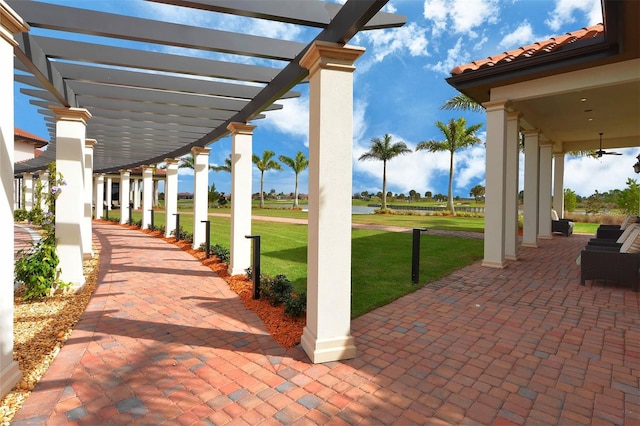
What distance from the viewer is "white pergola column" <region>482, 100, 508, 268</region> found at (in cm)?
807

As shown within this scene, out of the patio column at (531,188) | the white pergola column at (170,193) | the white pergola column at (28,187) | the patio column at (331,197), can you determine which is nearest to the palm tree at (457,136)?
the patio column at (531,188)

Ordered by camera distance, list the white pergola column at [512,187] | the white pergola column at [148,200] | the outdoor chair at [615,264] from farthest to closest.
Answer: the white pergola column at [148,200]
the white pergola column at [512,187]
the outdoor chair at [615,264]

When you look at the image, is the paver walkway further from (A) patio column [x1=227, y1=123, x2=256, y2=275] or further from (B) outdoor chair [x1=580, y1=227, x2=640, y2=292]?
(A) patio column [x1=227, y1=123, x2=256, y2=275]

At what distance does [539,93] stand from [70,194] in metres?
10.3

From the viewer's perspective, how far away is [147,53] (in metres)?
5.16

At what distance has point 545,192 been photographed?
1345cm

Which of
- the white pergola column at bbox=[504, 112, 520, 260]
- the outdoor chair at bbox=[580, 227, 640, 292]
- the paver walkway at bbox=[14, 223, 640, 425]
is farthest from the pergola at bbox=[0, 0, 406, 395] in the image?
the white pergola column at bbox=[504, 112, 520, 260]

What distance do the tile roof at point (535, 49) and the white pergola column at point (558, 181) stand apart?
11.0 meters

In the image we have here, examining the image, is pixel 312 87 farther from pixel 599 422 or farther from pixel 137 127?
pixel 137 127

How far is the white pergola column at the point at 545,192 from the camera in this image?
44.2 ft

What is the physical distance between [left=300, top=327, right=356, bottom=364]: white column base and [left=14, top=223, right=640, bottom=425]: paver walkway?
9 cm

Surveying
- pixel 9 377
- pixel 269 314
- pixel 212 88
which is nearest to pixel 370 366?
pixel 269 314

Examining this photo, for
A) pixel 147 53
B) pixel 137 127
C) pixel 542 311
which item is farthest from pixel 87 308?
pixel 542 311

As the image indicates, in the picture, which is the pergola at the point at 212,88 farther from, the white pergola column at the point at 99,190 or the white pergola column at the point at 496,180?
the white pergola column at the point at 99,190
